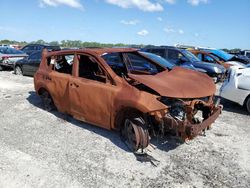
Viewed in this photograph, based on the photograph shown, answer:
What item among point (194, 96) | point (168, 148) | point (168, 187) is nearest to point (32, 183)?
point (168, 187)

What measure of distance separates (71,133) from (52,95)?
4.38 feet

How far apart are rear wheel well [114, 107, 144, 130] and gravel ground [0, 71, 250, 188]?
1.25ft

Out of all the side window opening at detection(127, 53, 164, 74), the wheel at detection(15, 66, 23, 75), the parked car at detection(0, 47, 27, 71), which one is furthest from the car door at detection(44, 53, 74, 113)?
the parked car at detection(0, 47, 27, 71)

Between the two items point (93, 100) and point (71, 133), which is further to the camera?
point (71, 133)

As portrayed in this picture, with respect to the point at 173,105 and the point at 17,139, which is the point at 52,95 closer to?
the point at 17,139

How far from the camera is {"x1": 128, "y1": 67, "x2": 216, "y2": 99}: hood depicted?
4.70 meters

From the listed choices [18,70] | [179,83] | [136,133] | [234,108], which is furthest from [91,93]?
[18,70]

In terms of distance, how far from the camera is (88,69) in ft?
20.7

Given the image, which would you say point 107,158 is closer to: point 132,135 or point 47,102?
point 132,135

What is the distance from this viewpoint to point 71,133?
588cm

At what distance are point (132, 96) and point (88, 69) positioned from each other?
73.5 inches

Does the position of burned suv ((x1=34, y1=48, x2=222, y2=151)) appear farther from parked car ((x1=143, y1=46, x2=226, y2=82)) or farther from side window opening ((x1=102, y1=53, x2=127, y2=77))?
parked car ((x1=143, y1=46, x2=226, y2=82))

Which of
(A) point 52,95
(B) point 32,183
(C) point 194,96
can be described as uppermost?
(C) point 194,96

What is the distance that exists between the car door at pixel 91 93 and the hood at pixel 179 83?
1.97ft
